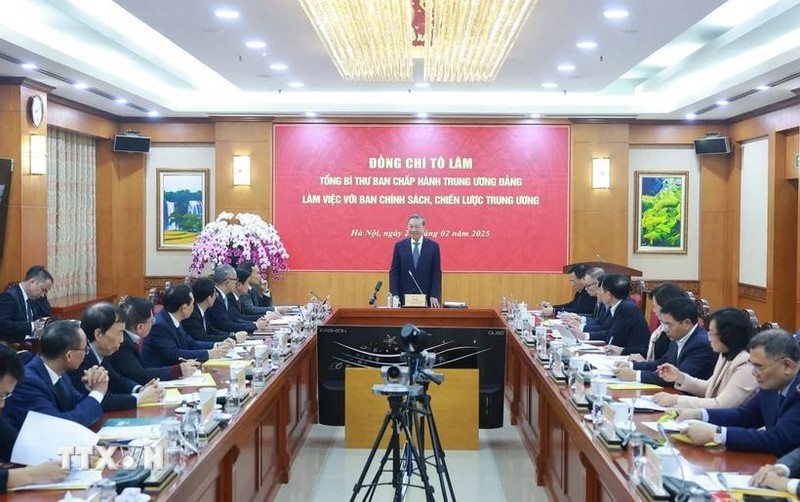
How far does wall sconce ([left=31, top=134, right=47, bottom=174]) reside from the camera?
A: 26.4 feet

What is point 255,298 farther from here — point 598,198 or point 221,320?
point 598,198

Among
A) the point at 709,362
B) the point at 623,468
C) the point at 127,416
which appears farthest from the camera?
the point at 709,362

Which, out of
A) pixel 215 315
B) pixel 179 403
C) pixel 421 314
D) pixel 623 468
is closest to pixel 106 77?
pixel 215 315

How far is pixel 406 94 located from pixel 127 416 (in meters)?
7.24

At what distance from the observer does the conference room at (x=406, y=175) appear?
5.81 m

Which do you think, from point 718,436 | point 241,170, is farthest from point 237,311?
point 718,436

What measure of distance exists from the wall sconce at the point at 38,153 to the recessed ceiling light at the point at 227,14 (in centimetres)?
281

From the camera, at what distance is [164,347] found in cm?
504

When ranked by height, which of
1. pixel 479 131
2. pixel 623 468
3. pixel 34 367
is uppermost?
pixel 479 131

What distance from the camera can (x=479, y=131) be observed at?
34.7 feet

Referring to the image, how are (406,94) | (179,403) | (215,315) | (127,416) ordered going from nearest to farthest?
(127,416) → (179,403) → (215,315) → (406,94)

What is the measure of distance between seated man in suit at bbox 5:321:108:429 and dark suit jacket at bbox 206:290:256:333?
3228mm

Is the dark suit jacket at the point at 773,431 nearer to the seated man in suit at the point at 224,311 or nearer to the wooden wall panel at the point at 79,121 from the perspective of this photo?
the seated man in suit at the point at 224,311

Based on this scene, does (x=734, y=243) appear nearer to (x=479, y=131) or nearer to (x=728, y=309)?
(x=479, y=131)
